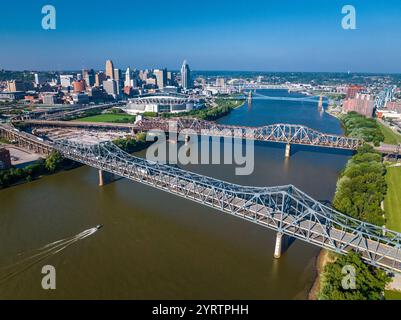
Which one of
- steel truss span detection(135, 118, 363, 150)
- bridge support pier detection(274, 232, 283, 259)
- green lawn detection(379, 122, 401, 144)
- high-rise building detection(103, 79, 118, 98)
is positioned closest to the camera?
bridge support pier detection(274, 232, 283, 259)

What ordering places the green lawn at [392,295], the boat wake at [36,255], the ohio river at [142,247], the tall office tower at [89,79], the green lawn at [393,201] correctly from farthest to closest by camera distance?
1. the tall office tower at [89,79]
2. the green lawn at [393,201]
3. the boat wake at [36,255]
4. the ohio river at [142,247]
5. the green lawn at [392,295]

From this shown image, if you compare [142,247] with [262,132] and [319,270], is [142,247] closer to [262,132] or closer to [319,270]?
[319,270]

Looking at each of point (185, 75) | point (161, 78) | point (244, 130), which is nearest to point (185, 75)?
point (185, 75)

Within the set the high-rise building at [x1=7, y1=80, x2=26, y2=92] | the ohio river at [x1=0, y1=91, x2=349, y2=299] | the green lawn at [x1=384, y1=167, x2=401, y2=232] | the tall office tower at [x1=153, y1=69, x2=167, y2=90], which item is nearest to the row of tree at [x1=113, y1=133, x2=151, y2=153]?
the ohio river at [x1=0, y1=91, x2=349, y2=299]

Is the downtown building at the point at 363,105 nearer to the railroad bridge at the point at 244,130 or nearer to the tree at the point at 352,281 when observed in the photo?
the railroad bridge at the point at 244,130

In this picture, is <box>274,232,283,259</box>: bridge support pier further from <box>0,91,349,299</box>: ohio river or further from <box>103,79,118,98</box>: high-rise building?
<box>103,79,118,98</box>: high-rise building

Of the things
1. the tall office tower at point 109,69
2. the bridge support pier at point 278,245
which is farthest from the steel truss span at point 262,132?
the tall office tower at point 109,69
